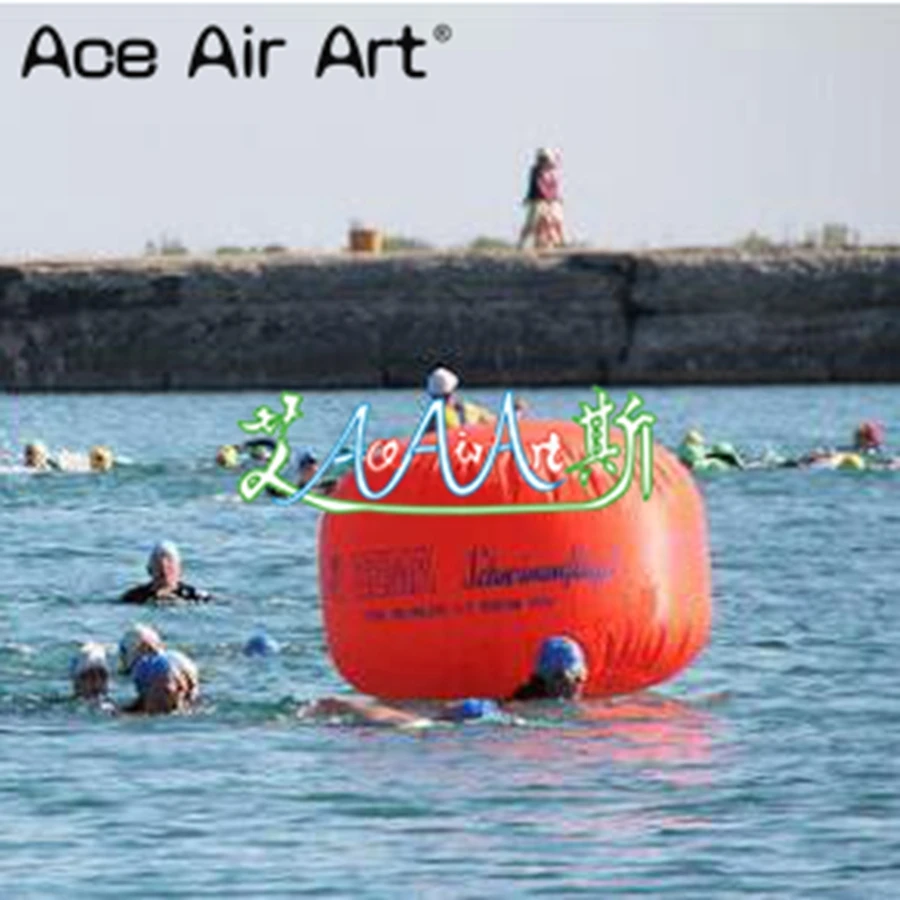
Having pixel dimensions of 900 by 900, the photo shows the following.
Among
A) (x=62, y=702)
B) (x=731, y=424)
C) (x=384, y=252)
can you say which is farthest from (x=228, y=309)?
(x=62, y=702)

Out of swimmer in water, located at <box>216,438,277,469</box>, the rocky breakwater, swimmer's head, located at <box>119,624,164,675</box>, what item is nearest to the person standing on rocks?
the rocky breakwater

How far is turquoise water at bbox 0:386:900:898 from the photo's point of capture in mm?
21562

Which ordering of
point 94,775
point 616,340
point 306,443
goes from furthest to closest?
1. point 616,340
2. point 306,443
3. point 94,775

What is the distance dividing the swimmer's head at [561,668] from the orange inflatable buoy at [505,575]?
0.53ft

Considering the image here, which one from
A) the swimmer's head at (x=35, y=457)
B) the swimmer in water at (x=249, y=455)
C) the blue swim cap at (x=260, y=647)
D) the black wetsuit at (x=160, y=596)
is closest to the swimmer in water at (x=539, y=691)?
the blue swim cap at (x=260, y=647)

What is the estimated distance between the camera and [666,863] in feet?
71.2

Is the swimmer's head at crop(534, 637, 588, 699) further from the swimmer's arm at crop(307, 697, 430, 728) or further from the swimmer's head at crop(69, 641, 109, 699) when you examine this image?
the swimmer's head at crop(69, 641, 109, 699)

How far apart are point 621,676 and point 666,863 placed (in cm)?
474

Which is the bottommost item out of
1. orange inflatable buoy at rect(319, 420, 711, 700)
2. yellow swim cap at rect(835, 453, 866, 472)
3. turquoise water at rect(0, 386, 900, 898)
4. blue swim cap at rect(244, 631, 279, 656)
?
turquoise water at rect(0, 386, 900, 898)

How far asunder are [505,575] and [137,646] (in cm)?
411

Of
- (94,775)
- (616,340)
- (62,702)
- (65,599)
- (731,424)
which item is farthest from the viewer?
(616,340)

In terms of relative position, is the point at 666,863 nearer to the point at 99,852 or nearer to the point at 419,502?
the point at 99,852

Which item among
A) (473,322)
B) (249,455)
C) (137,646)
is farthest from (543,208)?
(137,646)

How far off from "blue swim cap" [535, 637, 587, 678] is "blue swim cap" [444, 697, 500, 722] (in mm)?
321
